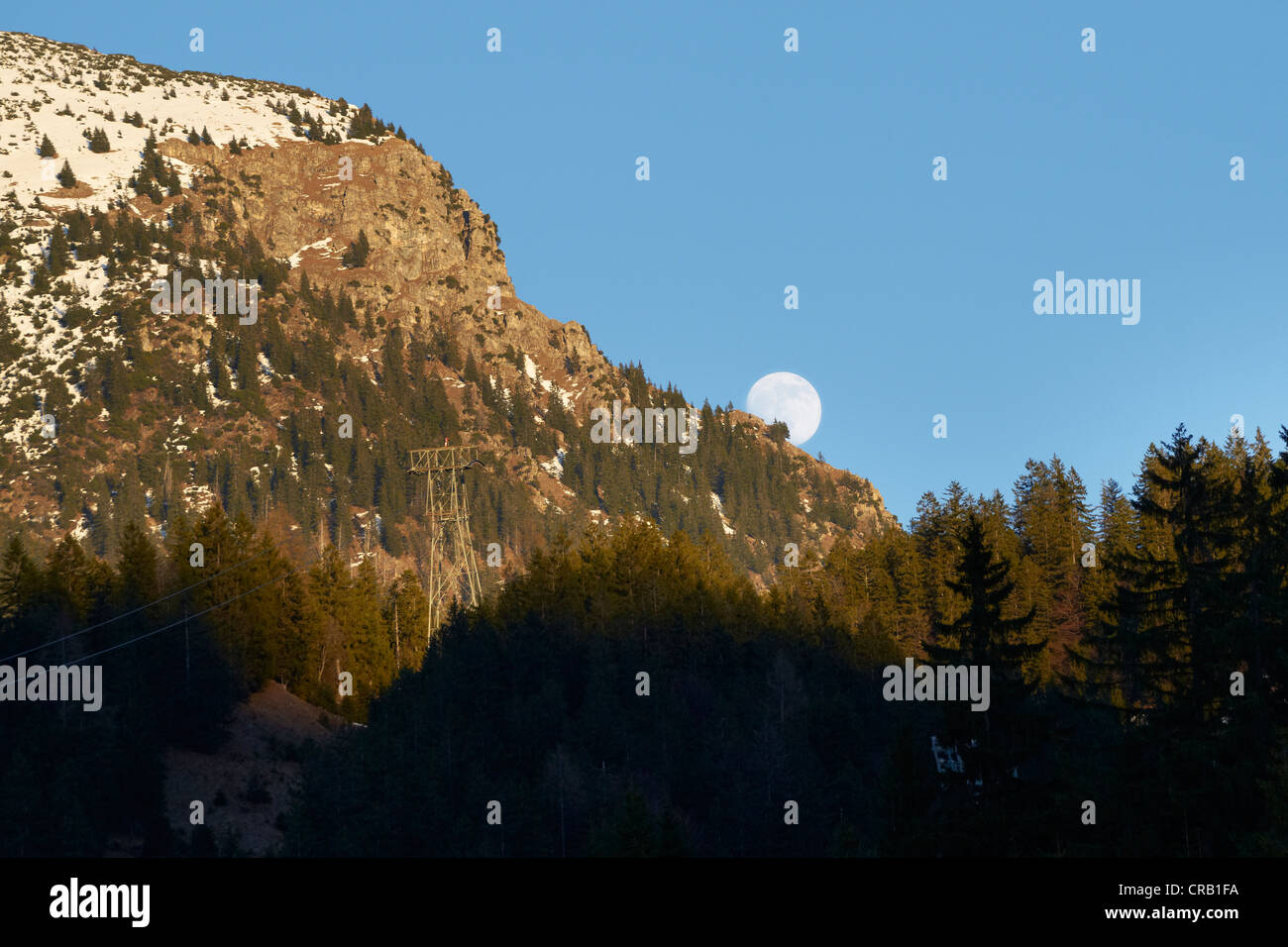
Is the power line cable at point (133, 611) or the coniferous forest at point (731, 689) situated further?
the power line cable at point (133, 611)

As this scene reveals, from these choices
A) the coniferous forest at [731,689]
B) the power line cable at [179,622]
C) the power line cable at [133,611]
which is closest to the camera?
the coniferous forest at [731,689]

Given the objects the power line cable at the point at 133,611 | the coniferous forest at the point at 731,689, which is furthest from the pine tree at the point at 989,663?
the power line cable at the point at 133,611

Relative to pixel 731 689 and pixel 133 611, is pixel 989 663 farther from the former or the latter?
pixel 133 611

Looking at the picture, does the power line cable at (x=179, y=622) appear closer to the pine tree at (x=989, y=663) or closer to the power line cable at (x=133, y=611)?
the power line cable at (x=133, y=611)

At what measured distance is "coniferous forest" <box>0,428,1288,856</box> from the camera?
3991cm

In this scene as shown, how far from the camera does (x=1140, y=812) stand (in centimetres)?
3934

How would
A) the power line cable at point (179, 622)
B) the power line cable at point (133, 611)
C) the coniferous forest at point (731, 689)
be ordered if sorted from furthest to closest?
the power line cable at point (179, 622), the power line cable at point (133, 611), the coniferous forest at point (731, 689)

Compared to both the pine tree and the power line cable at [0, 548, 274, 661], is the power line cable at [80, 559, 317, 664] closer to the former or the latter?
the power line cable at [0, 548, 274, 661]

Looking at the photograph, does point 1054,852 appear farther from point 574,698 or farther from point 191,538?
point 191,538

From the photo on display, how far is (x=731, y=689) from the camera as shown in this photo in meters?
80.1

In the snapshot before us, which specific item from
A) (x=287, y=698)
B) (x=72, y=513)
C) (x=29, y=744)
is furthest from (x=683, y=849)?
(x=72, y=513)

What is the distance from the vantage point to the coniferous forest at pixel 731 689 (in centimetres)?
3991

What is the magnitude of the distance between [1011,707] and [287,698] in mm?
60440

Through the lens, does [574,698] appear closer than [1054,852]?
No
